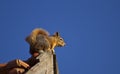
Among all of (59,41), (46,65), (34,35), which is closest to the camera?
(46,65)

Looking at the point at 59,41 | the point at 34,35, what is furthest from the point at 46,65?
the point at 59,41

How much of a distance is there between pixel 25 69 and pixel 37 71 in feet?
0.67

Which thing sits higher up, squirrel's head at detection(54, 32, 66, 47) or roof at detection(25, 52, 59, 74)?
squirrel's head at detection(54, 32, 66, 47)

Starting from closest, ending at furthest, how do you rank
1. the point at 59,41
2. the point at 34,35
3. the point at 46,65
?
the point at 46,65
the point at 34,35
the point at 59,41

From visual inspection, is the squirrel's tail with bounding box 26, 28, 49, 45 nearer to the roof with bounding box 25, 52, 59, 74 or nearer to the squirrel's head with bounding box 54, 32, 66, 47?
the roof with bounding box 25, 52, 59, 74

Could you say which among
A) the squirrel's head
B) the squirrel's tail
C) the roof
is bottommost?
the roof

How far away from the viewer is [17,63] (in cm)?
468

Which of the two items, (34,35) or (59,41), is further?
(59,41)

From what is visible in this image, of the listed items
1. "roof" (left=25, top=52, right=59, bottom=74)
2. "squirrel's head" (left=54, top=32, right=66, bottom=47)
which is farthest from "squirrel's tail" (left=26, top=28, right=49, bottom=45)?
"squirrel's head" (left=54, top=32, right=66, bottom=47)

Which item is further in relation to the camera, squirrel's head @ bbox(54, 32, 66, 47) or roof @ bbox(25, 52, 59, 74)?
squirrel's head @ bbox(54, 32, 66, 47)

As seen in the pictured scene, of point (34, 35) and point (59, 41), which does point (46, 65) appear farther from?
point (59, 41)

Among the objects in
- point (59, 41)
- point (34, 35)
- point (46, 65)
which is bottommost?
point (46, 65)

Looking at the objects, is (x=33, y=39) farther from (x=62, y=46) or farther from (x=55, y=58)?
(x=62, y=46)

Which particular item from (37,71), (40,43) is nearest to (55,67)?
(37,71)
